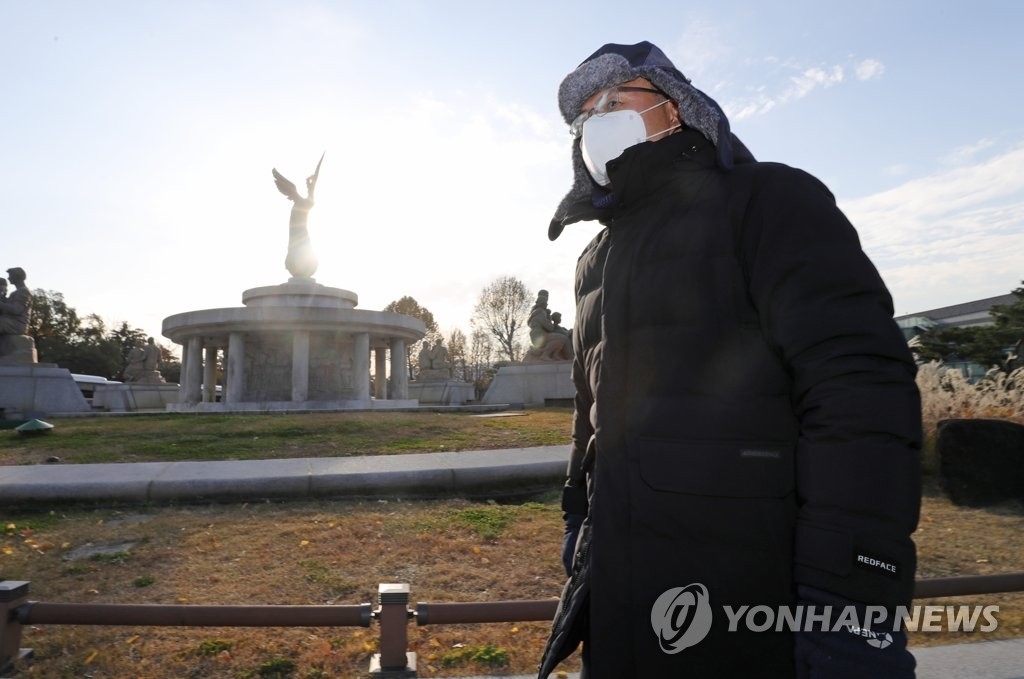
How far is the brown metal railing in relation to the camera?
2.84 m

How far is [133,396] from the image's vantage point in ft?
93.9

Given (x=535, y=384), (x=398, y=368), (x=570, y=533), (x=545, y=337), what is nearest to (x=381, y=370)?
(x=398, y=368)

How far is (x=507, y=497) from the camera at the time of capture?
6895mm

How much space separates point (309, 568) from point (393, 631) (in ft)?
6.22

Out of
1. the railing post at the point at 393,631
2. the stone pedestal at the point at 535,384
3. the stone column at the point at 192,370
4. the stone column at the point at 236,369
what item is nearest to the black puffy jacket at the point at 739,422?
the railing post at the point at 393,631

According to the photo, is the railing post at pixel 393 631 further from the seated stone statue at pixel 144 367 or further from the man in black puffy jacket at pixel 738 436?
the seated stone statue at pixel 144 367

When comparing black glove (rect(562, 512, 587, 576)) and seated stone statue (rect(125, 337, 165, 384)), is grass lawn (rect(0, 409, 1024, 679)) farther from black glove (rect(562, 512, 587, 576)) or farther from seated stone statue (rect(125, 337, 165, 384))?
seated stone statue (rect(125, 337, 165, 384))

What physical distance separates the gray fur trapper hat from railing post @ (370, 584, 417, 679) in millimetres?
1810

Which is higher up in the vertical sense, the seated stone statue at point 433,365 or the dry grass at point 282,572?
the seated stone statue at point 433,365

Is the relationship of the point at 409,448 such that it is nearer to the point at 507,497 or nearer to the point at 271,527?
the point at 507,497

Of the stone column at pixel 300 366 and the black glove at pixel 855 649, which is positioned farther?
the stone column at pixel 300 366

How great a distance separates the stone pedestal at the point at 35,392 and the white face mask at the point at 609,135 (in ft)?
69.6

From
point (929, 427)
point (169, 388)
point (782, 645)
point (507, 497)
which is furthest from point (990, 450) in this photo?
point (169, 388)

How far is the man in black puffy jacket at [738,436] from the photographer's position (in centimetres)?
125
